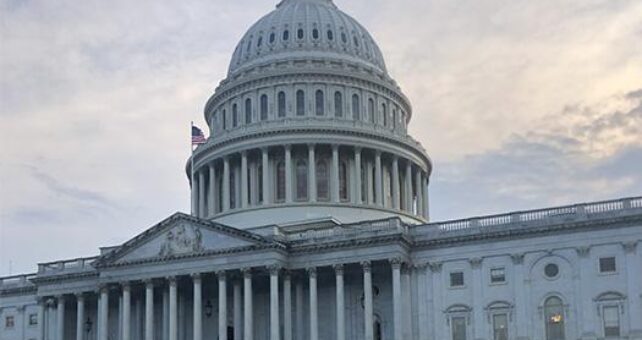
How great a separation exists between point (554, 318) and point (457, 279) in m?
8.13

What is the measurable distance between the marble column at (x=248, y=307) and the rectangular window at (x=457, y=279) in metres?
15.9

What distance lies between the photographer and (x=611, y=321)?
251ft

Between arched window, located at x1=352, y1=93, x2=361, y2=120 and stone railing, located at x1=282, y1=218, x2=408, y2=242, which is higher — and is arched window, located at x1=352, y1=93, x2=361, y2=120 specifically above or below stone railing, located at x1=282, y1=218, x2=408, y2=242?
above

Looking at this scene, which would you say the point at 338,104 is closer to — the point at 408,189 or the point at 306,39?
the point at 306,39

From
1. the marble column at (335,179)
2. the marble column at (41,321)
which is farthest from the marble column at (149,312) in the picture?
the marble column at (335,179)

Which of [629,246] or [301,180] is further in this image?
[301,180]

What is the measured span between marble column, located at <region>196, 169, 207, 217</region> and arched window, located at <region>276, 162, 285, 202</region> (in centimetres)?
990

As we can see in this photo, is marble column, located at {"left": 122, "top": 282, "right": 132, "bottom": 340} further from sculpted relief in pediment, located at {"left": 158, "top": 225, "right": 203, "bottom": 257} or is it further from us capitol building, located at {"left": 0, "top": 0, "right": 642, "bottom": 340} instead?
sculpted relief in pediment, located at {"left": 158, "top": 225, "right": 203, "bottom": 257}

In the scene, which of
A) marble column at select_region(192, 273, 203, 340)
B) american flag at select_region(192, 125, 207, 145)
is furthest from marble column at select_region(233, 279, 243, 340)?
american flag at select_region(192, 125, 207, 145)

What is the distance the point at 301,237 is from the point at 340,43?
31.6m

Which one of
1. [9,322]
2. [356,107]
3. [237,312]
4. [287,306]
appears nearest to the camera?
[287,306]

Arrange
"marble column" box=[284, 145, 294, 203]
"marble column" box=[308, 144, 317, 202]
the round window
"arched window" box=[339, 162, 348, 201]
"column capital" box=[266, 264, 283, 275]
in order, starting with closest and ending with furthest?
the round window, "column capital" box=[266, 264, 283, 275], "marble column" box=[308, 144, 317, 202], "marble column" box=[284, 145, 294, 203], "arched window" box=[339, 162, 348, 201]

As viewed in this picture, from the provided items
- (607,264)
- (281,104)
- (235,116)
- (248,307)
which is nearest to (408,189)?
(281,104)

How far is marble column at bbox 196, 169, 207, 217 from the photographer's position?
108688 millimetres
